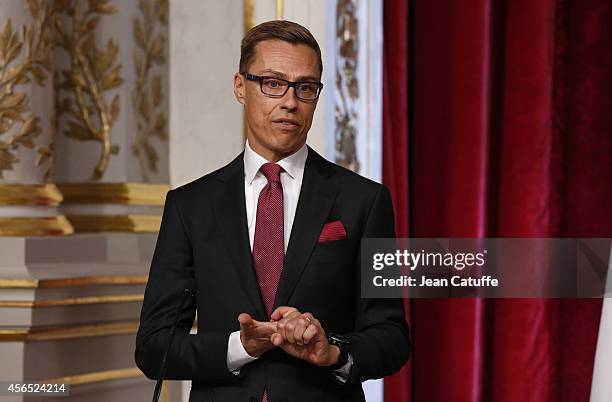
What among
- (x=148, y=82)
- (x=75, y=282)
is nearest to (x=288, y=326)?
(x=75, y=282)

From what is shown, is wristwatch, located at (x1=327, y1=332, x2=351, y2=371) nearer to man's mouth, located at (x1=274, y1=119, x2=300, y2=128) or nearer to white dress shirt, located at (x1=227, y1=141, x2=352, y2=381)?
white dress shirt, located at (x1=227, y1=141, x2=352, y2=381)

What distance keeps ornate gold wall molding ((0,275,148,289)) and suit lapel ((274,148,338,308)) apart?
1193 millimetres

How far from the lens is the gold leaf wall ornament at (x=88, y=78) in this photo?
262cm

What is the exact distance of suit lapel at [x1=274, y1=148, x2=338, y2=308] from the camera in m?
1.29

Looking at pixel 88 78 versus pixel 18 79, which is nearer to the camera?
pixel 18 79

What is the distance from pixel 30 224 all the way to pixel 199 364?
1290 millimetres

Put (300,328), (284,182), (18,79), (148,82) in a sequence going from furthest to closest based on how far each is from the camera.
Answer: (148,82) < (18,79) < (284,182) < (300,328)

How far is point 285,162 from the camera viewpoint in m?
1.35

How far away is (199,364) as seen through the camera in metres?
1.28

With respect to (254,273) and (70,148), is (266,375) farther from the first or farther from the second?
(70,148)

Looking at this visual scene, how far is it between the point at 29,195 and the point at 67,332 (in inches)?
14.3

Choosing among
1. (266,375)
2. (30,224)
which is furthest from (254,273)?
(30,224)

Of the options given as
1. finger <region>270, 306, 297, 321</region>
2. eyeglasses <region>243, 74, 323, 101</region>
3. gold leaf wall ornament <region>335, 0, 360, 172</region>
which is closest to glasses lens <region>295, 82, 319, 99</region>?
eyeglasses <region>243, 74, 323, 101</region>

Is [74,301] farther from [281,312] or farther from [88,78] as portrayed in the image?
[281,312]
